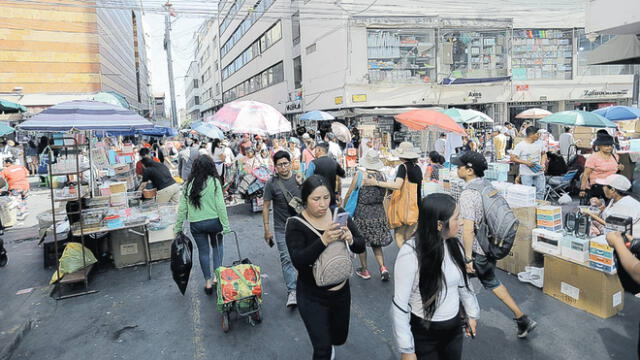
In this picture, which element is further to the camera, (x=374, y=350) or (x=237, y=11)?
(x=237, y=11)

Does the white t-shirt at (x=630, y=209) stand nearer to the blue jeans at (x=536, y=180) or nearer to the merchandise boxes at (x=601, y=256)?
the merchandise boxes at (x=601, y=256)

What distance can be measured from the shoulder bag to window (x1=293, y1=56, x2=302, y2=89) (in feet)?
93.9

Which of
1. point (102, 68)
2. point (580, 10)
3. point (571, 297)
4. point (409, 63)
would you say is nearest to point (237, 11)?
point (102, 68)

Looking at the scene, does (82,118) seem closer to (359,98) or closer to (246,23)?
(359,98)

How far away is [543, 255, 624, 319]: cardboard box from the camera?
423 centimetres

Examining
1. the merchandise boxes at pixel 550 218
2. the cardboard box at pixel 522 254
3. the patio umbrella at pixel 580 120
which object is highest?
the patio umbrella at pixel 580 120

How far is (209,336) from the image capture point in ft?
13.6

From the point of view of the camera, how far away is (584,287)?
14.5 ft

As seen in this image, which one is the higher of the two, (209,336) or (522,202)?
(522,202)

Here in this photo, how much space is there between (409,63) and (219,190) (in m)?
21.4

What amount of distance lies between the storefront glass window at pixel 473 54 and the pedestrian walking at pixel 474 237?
22049 mm

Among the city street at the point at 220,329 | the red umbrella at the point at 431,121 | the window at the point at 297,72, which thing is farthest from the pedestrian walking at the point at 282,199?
the window at the point at 297,72

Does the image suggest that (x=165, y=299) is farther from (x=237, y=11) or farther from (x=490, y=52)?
(x=237, y=11)

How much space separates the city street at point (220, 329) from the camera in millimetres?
3783
